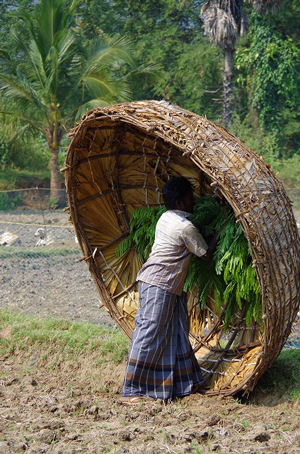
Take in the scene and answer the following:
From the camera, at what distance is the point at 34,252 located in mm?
11477

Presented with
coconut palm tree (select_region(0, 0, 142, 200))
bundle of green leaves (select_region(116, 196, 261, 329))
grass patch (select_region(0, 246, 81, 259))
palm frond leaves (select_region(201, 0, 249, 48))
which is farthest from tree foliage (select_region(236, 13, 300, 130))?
bundle of green leaves (select_region(116, 196, 261, 329))

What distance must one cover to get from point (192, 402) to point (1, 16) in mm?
30616

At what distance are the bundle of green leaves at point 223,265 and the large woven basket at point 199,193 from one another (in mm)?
143

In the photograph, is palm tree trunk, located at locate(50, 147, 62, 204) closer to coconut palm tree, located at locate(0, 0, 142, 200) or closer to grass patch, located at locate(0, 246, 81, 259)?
coconut palm tree, located at locate(0, 0, 142, 200)

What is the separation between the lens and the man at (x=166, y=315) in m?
4.69

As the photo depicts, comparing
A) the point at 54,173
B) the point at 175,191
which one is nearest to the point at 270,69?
the point at 54,173

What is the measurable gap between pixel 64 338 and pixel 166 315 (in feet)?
5.62

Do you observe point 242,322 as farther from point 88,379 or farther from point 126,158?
point 126,158

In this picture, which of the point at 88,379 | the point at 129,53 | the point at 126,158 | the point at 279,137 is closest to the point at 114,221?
the point at 126,158

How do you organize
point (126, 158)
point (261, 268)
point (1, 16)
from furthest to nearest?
point (1, 16) → point (126, 158) → point (261, 268)

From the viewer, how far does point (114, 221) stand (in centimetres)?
618

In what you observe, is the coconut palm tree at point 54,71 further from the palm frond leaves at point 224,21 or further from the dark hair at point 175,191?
the dark hair at point 175,191

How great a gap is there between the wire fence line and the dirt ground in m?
0.88

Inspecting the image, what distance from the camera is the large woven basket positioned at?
13.6 feet
